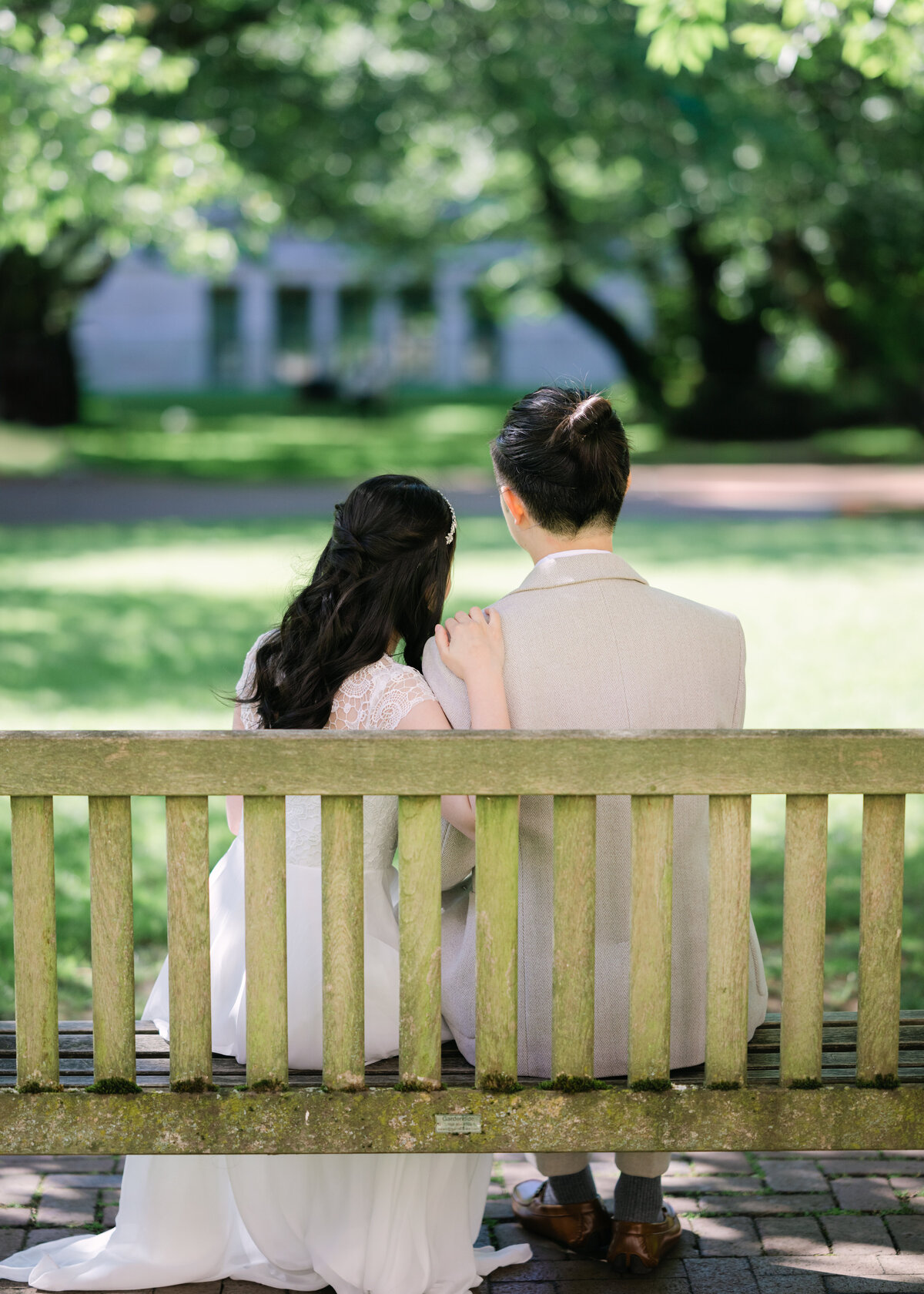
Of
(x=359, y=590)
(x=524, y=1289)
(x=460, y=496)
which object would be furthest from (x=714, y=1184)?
(x=460, y=496)

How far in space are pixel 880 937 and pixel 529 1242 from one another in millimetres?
1106

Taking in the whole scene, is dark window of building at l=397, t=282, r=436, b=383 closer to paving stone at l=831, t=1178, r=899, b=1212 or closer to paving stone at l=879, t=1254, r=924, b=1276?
paving stone at l=831, t=1178, r=899, b=1212

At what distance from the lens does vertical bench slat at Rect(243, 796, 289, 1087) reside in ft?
8.65

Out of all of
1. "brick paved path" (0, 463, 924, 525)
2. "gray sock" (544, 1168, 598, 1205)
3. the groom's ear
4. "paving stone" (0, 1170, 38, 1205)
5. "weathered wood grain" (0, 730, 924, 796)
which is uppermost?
"brick paved path" (0, 463, 924, 525)

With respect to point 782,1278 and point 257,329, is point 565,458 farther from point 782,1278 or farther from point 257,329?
point 257,329

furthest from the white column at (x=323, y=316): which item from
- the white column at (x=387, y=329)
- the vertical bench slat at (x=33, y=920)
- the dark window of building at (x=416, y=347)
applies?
the vertical bench slat at (x=33, y=920)

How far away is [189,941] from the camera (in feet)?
8.81

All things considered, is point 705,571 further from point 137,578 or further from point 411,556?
point 411,556

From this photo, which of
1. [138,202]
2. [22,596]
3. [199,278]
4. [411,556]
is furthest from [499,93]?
[199,278]

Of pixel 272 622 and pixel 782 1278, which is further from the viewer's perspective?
pixel 272 622

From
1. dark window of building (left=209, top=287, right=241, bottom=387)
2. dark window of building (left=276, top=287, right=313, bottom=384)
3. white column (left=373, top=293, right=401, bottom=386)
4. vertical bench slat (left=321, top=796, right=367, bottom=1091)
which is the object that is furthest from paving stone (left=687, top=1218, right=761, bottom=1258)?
dark window of building (left=276, top=287, right=313, bottom=384)

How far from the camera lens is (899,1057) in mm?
2904

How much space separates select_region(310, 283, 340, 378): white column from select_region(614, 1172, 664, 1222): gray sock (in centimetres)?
5945

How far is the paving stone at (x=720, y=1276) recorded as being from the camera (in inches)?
120
